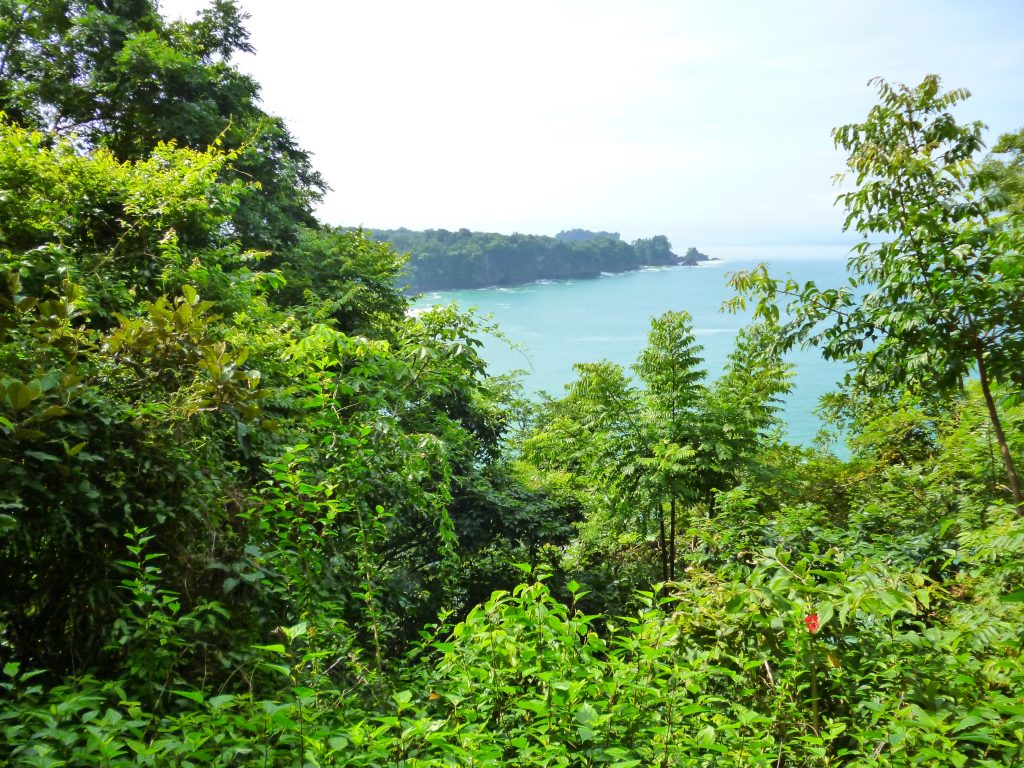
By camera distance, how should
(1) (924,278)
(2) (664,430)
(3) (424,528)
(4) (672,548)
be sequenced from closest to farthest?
(1) (924,278) < (2) (664,430) < (4) (672,548) < (3) (424,528)

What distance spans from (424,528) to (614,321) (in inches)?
1619

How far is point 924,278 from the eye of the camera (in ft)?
12.4

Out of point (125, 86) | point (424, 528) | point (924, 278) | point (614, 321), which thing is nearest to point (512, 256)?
point (614, 321)

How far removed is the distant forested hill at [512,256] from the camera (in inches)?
1891

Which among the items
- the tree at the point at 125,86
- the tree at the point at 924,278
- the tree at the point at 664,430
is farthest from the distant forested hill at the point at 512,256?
the tree at the point at 924,278

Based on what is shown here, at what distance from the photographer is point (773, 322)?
434cm

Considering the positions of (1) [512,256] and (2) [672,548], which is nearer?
(2) [672,548]

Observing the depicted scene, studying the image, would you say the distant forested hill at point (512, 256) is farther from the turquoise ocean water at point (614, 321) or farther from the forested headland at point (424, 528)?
the forested headland at point (424, 528)

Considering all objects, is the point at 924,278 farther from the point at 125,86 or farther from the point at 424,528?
the point at 125,86

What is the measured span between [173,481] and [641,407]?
17.0ft

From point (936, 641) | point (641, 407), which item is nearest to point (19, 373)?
point (936, 641)

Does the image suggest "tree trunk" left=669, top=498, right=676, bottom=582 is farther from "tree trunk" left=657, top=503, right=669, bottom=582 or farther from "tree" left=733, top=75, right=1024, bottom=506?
"tree" left=733, top=75, right=1024, bottom=506

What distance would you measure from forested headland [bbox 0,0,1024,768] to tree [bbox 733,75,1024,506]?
23mm

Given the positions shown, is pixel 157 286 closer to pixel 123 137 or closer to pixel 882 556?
pixel 882 556
